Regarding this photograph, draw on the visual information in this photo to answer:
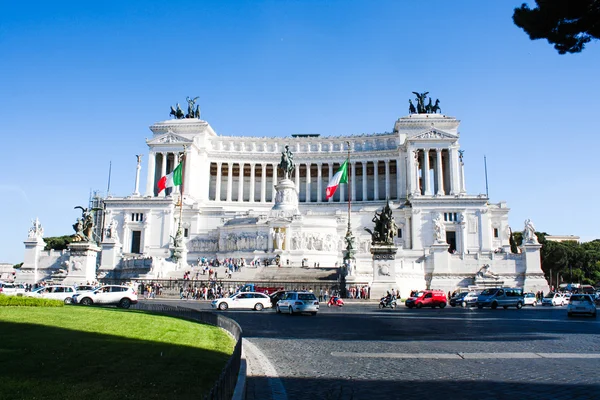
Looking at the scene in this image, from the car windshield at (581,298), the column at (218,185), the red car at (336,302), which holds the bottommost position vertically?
the red car at (336,302)

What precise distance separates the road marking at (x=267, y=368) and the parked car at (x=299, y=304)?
12.6 meters

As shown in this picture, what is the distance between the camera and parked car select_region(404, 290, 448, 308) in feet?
124

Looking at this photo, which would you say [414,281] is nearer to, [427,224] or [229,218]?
[427,224]

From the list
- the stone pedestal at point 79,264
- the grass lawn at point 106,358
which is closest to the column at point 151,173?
the stone pedestal at point 79,264

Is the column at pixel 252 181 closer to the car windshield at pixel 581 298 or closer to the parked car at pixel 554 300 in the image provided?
the parked car at pixel 554 300

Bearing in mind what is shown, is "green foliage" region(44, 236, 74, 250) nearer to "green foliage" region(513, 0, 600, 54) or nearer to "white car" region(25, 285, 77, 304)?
"white car" region(25, 285, 77, 304)

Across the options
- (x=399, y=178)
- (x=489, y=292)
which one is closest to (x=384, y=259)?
(x=489, y=292)

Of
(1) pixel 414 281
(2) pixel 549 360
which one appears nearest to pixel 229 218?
(1) pixel 414 281

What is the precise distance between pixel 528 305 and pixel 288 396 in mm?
42942

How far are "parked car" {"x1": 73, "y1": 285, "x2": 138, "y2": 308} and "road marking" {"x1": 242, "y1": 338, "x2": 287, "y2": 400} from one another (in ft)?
56.5

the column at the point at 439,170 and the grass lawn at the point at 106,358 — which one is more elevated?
the column at the point at 439,170

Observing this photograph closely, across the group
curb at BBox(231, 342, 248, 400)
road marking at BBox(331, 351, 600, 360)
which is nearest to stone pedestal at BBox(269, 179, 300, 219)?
road marking at BBox(331, 351, 600, 360)

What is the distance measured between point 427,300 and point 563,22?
24.9 metres

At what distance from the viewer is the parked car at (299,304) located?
2830 cm
